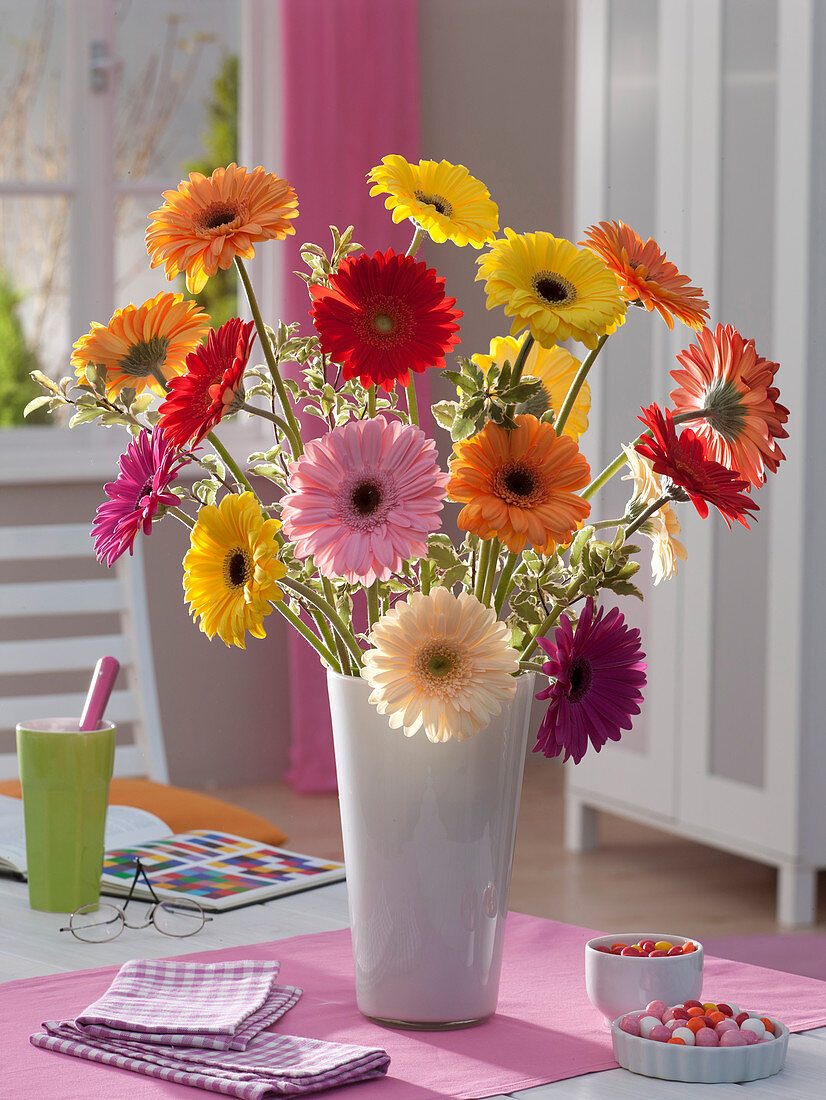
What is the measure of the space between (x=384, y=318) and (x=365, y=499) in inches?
3.7

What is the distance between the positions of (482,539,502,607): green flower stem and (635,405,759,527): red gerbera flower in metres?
0.09

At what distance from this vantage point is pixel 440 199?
32.5 inches

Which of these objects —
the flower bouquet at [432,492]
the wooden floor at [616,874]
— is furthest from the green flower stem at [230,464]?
the wooden floor at [616,874]

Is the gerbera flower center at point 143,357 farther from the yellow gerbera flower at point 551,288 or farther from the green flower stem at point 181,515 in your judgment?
the yellow gerbera flower at point 551,288

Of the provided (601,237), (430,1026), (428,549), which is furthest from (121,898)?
(601,237)

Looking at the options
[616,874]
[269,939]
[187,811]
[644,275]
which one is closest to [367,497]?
[644,275]

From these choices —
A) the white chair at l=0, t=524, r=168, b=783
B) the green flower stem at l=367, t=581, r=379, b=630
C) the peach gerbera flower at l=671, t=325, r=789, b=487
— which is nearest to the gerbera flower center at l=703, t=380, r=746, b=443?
the peach gerbera flower at l=671, t=325, r=789, b=487

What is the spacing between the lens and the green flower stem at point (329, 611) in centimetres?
78

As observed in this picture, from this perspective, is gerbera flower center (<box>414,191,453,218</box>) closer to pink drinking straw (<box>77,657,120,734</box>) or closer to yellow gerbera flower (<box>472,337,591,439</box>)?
yellow gerbera flower (<box>472,337,591,439</box>)

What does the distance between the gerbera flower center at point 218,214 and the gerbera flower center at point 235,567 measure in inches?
7.1

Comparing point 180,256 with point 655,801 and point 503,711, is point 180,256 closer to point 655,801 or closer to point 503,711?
point 503,711

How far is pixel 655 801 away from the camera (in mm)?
3119

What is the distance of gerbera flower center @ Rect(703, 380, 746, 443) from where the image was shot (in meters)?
0.81

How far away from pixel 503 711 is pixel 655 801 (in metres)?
2.42
